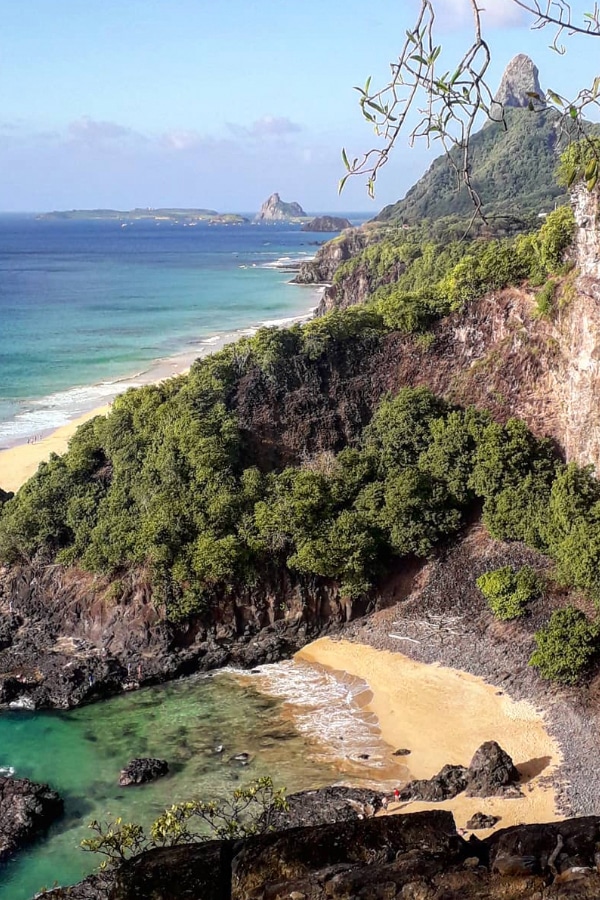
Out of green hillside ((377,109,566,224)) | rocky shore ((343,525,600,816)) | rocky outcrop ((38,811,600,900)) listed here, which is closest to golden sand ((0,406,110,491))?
rocky shore ((343,525,600,816))

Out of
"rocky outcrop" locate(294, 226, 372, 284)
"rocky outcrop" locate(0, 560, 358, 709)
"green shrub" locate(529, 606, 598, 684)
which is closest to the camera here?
"green shrub" locate(529, 606, 598, 684)

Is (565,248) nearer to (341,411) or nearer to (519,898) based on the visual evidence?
(341,411)

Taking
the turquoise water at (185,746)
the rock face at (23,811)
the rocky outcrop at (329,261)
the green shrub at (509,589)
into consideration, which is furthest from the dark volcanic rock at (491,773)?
the rocky outcrop at (329,261)

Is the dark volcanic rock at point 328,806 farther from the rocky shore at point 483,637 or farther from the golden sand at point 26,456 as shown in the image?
the golden sand at point 26,456

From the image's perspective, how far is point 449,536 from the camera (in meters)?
24.9

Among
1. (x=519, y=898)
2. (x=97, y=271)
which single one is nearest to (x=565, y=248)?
(x=519, y=898)

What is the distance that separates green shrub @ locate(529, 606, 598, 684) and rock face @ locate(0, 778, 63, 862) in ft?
39.3

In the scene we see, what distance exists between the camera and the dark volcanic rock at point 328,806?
52.7ft

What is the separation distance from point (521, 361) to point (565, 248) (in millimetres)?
3843

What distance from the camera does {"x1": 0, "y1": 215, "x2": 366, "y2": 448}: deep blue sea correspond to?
51.6 m

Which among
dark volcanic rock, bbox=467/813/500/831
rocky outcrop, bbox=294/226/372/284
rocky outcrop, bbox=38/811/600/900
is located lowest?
dark volcanic rock, bbox=467/813/500/831

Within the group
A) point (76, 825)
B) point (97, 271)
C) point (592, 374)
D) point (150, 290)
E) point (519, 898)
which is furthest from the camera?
point (97, 271)

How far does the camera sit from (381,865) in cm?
639

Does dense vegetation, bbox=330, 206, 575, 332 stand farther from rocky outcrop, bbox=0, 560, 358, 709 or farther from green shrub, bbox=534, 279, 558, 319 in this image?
rocky outcrop, bbox=0, 560, 358, 709
